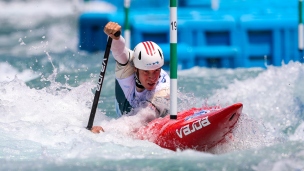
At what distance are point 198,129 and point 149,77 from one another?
72 centimetres

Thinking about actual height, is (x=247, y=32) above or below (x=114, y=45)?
below

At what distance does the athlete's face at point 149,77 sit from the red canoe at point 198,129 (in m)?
0.40

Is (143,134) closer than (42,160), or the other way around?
(42,160)

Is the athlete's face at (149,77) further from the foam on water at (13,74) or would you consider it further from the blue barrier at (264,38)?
the blue barrier at (264,38)

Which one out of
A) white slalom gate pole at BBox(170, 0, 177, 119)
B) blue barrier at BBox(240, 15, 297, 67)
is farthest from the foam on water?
white slalom gate pole at BBox(170, 0, 177, 119)

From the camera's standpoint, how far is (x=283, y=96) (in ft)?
23.8

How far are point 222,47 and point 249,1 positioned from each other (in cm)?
273

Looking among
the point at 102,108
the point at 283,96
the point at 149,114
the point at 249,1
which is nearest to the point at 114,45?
the point at 149,114

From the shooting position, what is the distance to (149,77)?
514 centimetres

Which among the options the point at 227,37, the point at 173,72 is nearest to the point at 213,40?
the point at 227,37

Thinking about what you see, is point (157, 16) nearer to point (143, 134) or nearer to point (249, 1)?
point (249, 1)

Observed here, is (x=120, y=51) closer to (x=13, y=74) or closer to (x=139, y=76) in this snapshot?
(x=139, y=76)

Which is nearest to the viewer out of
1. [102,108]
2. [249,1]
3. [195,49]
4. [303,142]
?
[303,142]

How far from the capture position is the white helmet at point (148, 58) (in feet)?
16.7
